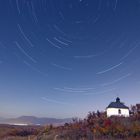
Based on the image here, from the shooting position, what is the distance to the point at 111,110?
4972cm

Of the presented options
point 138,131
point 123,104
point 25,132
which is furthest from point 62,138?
point 123,104

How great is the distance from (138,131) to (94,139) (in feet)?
17.5

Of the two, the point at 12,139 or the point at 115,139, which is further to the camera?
the point at 12,139

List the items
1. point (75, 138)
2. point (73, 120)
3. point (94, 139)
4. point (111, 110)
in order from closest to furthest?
point (94, 139) < point (75, 138) < point (73, 120) < point (111, 110)

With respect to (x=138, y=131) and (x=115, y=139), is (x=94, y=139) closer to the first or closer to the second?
(x=115, y=139)

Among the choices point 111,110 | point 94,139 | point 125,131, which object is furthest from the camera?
point 111,110

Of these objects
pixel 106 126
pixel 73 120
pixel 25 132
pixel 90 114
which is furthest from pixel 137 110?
pixel 25 132

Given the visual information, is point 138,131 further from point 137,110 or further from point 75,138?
point 137,110

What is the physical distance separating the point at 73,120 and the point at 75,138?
48.8 ft

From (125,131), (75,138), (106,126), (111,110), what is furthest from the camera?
(111,110)

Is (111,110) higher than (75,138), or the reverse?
(111,110)

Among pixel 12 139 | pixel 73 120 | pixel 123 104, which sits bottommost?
pixel 12 139

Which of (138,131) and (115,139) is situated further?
(138,131)

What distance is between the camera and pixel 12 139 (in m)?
28.8
